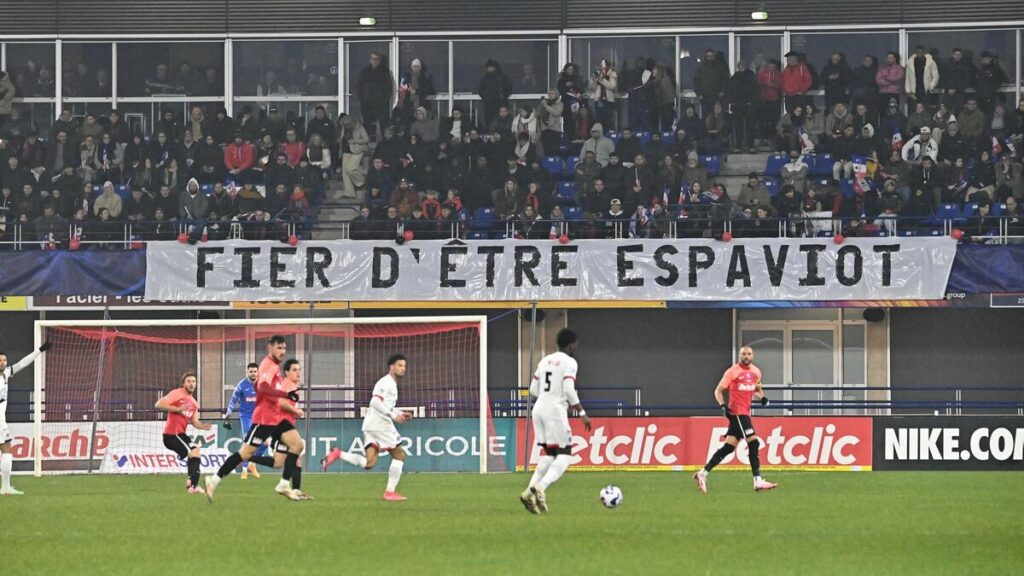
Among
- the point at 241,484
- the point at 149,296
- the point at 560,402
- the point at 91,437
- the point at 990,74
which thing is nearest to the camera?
the point at 560,402

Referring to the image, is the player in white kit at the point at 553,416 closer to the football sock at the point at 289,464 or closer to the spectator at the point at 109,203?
the football sock at the point at 289,464

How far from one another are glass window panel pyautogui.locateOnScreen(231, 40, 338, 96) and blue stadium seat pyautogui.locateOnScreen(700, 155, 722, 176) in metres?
8.28

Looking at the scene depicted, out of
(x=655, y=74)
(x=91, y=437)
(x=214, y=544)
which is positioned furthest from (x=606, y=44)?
(x=214, y=544)

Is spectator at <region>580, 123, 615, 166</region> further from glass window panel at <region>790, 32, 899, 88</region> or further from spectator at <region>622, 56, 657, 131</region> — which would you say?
glass window panel at <region>790, 32, 899, 88</region>

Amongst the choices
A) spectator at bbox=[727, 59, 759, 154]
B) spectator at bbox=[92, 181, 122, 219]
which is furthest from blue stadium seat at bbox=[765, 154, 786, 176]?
spectator at bbox=[92, 181, 122, 219]

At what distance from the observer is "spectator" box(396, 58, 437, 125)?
34.8 m

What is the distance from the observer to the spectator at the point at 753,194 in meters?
32.1

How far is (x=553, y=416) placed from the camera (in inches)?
691

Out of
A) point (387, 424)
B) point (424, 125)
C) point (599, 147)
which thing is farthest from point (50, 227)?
point (387, 424)

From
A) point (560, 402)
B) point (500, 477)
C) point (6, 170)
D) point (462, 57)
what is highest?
point (462, 57)

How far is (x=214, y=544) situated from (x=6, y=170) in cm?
2215

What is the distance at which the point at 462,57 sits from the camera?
120ft

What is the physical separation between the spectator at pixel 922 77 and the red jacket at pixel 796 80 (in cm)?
198

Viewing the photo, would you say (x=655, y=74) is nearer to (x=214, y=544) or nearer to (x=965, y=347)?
(x=965, y=347)
